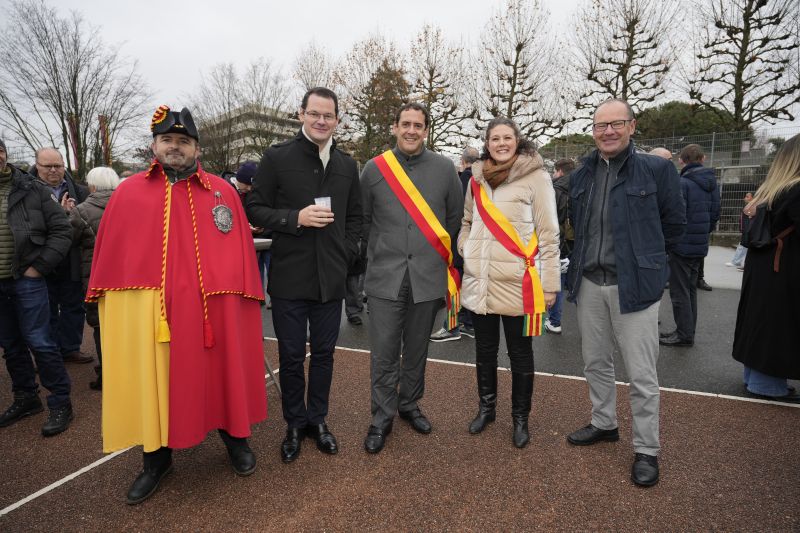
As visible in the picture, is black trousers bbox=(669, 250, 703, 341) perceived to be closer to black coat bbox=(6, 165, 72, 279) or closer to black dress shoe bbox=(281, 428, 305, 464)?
black dress shoe bbox=(281, 428, 305, 464)

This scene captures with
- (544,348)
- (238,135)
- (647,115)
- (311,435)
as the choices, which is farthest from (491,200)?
(238,135)

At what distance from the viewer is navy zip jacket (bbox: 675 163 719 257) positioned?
18.7ft

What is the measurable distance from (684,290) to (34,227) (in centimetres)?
664

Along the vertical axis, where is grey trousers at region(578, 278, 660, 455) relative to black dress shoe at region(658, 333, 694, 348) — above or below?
above

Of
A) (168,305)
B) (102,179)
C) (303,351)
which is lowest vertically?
(303,351)

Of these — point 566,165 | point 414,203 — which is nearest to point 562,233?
point 566,165

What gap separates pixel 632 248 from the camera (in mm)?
2906

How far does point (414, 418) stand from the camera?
3629mm

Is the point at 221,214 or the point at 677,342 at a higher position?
the point at 221,214

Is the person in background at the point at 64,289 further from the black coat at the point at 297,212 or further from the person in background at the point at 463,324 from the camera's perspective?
the person in background at the point at 463,324

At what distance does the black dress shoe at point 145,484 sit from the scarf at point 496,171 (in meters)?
2.80

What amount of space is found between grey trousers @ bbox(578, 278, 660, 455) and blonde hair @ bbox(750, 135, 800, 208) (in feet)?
5.68

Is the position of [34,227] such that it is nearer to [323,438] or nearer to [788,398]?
[323,438]

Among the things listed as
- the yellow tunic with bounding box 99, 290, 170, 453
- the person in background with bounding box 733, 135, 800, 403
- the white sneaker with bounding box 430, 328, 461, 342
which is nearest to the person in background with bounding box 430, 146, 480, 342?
the white sneaker with bounding box 430, 328, 461, 342
